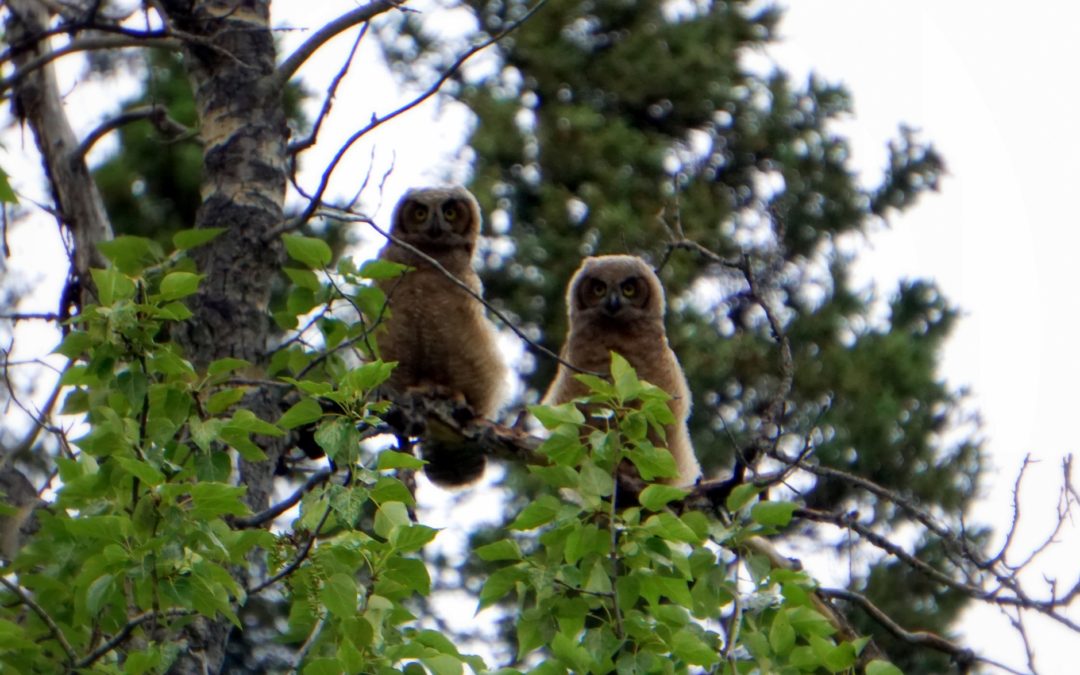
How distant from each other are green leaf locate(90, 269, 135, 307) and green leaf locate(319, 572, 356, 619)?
2.67 ft

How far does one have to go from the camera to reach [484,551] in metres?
3.51

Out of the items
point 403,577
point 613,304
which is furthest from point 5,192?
point 613,304

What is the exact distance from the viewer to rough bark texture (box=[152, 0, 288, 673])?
4703 millimetres

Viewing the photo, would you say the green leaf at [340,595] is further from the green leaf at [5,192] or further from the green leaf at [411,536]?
the green leaf at [5,192]

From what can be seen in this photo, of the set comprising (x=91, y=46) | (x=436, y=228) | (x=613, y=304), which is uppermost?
(x=436, y=228)

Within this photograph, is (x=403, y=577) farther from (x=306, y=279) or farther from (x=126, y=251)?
(x=126, y=251)

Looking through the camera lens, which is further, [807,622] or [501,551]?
[807,622]

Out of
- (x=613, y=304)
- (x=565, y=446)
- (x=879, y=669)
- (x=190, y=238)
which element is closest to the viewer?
(x=565, y=446)

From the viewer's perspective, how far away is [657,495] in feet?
11.5

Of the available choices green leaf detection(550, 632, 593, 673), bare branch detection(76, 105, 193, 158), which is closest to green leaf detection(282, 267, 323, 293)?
green leaf detection(550, 632, 593, 673)

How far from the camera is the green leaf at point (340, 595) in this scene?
11.2ft

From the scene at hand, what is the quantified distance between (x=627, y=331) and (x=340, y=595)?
3.34 meters

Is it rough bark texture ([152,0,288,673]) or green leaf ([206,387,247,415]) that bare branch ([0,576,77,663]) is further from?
rough bark texture ([152,0,288,673])

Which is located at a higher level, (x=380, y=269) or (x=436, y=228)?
(x=436, y=228)
